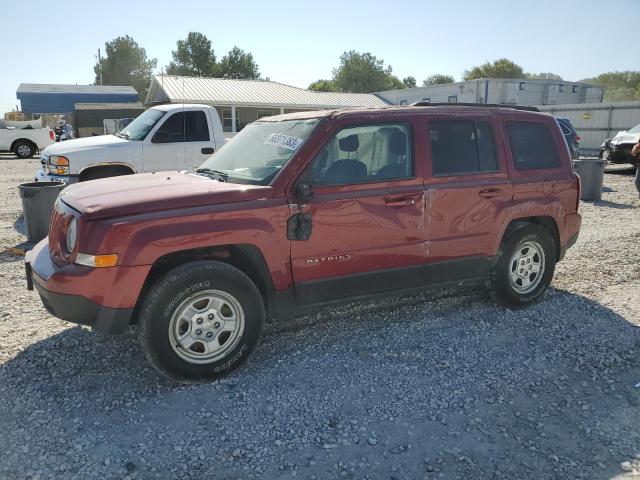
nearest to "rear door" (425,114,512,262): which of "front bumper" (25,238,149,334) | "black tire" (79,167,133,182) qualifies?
"front bumper" (25,238,149,334)

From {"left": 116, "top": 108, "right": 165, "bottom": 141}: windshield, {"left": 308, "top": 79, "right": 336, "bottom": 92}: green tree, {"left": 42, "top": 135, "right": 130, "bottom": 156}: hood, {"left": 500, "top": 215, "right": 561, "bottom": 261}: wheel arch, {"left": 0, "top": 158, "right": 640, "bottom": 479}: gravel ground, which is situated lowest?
{"left": 0, "top": 158, "right": 640, "bottom": 479}: gravel ground

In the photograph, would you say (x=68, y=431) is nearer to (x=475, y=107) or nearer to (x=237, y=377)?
(x=237, y=377)

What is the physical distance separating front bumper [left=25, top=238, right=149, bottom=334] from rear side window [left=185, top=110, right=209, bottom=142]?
6.12m

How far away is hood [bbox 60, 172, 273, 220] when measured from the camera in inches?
133

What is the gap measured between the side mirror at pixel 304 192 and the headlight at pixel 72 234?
1.52 meters

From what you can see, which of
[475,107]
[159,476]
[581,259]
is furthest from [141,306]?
[581,259]

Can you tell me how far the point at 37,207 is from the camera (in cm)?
727

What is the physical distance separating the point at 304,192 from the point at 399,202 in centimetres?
88

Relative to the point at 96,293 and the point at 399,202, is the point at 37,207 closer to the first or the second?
the point at 96,293

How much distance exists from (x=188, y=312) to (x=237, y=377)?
0.62m

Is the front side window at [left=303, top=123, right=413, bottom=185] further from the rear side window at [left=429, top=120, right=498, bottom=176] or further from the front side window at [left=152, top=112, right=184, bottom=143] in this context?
the front side window at [left=152, top=112, right=184, bottom=143]

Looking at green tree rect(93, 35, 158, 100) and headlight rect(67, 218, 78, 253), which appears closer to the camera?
headlight rect(67, 218, 78, 253)

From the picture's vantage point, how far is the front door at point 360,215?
12.7 ft

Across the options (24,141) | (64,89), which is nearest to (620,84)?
(64,89)
